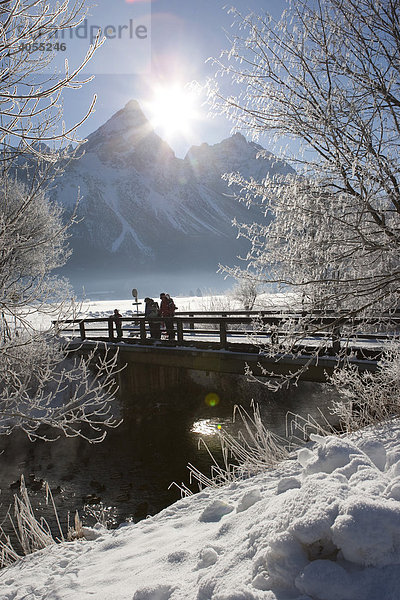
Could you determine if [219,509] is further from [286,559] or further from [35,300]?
[35,300]

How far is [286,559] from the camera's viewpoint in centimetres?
208

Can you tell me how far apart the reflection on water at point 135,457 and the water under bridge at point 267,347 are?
1.33 meters

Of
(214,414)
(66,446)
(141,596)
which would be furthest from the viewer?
(214,414)

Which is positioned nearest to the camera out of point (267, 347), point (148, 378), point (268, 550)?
point (268, 550)

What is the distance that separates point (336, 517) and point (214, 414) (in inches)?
486

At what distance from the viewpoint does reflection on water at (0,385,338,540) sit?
8.52 m

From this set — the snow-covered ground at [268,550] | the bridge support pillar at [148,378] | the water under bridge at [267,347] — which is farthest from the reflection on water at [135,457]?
the snow-covered ground at [268,550]

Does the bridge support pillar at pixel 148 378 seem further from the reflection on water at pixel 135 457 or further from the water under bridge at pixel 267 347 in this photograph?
the reflection on water at pixel 135 457

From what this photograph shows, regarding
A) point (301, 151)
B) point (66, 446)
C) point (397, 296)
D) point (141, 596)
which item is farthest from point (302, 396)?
point (141, 596)

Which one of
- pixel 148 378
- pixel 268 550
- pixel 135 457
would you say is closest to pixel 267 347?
pixel 268 550

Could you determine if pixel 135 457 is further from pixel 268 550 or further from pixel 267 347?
pixel 268 550

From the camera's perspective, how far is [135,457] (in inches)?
432

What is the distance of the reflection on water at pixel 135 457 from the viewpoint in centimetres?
852

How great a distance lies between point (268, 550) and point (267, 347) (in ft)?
12.3
